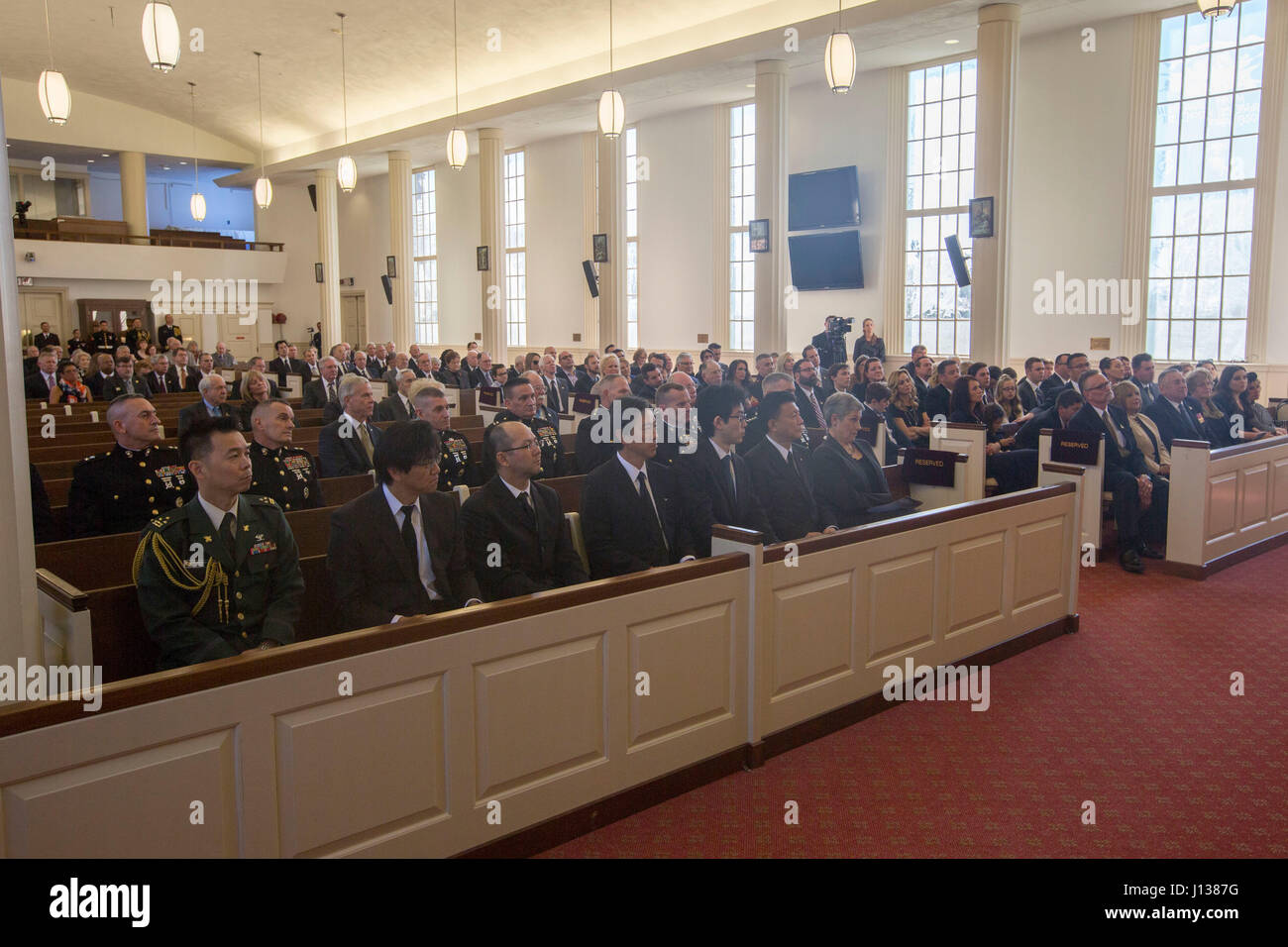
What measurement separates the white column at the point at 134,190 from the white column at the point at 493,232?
9295 mm

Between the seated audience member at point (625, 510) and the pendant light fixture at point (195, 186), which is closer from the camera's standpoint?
the seated audience member at point (625, 510)

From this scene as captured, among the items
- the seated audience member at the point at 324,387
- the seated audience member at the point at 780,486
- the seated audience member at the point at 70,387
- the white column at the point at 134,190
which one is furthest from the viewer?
the white column at the point at 134,190

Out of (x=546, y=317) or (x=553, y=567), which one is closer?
(x=553, y=567)

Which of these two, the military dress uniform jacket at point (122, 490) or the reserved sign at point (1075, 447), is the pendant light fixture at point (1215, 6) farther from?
the military dress uniform jacket at point (122, 490)

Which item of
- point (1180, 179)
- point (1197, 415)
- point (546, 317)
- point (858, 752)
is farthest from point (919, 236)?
point (858, 752)

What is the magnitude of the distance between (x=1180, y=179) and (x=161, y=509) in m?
11.3

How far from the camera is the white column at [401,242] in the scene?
19219 mm

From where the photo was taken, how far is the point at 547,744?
305 centimetres

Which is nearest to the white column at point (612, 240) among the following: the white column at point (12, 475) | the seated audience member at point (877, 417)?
the seated audience member at point (877, 417)

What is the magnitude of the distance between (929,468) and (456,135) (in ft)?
21.8

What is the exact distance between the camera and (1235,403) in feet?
26.8

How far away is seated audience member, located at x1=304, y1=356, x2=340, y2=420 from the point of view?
9.29m

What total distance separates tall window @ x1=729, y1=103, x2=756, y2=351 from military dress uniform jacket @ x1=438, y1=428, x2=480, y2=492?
10569 mm
